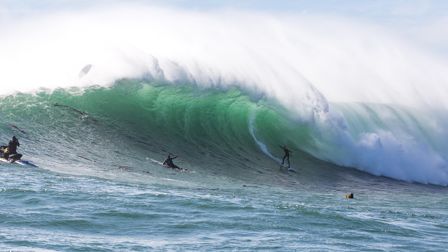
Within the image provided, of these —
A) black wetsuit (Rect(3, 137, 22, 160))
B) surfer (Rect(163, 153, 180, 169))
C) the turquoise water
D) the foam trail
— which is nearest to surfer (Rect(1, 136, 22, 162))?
black wetsuit (Rect(3, 137, 22, 160))

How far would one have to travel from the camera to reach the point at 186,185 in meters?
18.8

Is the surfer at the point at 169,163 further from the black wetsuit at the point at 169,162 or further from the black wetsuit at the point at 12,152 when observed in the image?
the black wetsuit at the point at 12,152

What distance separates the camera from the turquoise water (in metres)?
12.5

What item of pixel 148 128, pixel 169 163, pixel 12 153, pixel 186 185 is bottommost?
pixel 186 185

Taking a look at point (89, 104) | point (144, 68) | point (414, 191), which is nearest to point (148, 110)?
point (89, 104)

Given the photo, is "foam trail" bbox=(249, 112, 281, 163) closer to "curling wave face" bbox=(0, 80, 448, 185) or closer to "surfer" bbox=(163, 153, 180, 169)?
"curling wave face" bbox=(0, 80, 448, 185)

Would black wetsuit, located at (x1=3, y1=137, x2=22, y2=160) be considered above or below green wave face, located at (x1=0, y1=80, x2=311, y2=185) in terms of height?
below

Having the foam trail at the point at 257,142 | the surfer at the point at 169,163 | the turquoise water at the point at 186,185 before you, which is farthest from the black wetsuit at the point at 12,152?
the foam trail at the point at 257,142

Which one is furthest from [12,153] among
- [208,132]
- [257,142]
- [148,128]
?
[257,142]

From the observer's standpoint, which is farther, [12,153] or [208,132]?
[208,132]

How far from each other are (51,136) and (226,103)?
763 centimetres

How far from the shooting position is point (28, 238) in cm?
1150

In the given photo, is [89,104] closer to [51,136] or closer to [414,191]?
[51,136]

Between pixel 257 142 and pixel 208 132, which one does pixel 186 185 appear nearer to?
pixel 208 132
